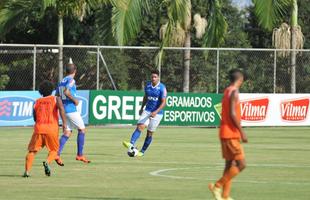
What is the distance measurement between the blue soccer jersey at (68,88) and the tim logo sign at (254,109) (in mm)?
19783

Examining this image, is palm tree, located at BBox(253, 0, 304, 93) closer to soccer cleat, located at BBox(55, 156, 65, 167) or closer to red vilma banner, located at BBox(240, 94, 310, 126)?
red vilma banner, located at BBox(240, 94, 310, 126)

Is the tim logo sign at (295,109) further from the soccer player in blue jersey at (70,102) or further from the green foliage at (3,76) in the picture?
the soccer player in blue jersey at (70,102)

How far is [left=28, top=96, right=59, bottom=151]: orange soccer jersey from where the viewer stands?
19.5 meters

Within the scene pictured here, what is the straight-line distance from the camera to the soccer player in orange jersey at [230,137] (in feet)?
49.5

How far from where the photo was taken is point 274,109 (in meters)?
43.3

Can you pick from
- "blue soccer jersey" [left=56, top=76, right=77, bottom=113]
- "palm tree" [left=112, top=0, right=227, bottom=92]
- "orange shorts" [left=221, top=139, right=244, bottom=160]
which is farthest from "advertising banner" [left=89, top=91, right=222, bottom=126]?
"orange shorts" [left=221, top=139, right=244, bottom=160]

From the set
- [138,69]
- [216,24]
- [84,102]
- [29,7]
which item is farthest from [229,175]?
[138,69]

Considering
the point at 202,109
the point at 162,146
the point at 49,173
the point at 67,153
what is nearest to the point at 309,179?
the point at 49,173

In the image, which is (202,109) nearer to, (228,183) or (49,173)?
(49,173)

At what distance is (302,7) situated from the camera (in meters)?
74.8

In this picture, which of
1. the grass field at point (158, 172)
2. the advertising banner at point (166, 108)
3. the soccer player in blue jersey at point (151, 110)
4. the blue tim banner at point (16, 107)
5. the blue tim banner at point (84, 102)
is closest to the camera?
the grass field at point (158, 172)

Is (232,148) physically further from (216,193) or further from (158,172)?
(158,172)

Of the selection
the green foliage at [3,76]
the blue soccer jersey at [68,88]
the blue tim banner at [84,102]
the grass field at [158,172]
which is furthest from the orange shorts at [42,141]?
the green foliage at [3,76]

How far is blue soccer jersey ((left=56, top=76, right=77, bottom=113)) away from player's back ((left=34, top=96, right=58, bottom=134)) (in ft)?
11.3
